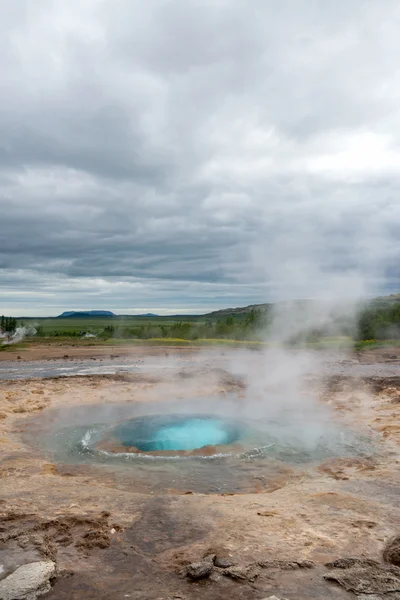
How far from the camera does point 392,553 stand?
213 inches

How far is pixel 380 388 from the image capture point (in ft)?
61.7

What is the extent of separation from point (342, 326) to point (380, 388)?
82.5 feet

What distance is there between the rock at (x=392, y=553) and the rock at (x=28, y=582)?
3.89 meters

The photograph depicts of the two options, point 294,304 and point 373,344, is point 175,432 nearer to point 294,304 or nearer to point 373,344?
point 294,304

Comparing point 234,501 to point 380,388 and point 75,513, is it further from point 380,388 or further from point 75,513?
point 380,388

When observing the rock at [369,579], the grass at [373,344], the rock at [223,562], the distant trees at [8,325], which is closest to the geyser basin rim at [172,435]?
the rock at [223,562]

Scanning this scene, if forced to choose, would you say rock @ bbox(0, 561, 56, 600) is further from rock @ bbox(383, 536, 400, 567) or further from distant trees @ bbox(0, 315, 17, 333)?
distant trees @ bbox(0, 315, 17, 333)

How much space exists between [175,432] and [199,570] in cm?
801

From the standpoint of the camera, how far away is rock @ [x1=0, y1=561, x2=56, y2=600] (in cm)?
462

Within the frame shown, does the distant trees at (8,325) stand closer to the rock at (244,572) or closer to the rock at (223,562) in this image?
the rock at (223,562)

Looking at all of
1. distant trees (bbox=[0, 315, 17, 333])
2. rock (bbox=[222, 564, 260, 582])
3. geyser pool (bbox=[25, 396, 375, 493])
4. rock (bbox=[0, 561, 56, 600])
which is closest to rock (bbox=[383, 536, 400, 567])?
rock (bbox=[222, 564, 260, 582])

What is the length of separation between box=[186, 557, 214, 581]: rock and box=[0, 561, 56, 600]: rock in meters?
1.52

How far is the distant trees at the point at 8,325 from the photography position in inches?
2247

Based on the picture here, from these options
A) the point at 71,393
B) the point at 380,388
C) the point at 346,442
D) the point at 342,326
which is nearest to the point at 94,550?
the point at 346,442
